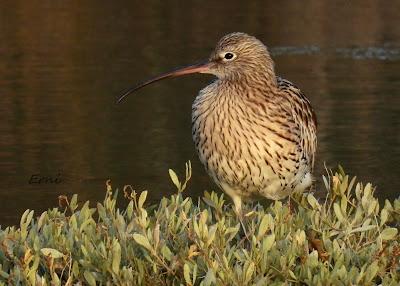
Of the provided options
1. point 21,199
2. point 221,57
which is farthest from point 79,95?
point 221,57

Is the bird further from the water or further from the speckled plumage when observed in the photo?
the water

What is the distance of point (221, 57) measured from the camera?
8.77 metres

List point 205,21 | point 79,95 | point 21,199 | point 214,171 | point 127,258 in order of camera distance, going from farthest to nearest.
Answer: point 205,21 → point 79,95 → point 21,199 → point 214,171 → point 127,258

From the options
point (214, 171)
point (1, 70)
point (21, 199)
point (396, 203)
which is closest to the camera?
point (396, 203)

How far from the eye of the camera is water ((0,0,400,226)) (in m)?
12.2

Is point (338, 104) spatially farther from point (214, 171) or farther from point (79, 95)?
point (214, 171)

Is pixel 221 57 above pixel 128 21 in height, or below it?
above

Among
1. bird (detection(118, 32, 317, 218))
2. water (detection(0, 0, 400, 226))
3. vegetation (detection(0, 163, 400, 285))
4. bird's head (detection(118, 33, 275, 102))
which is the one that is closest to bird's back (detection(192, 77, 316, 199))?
bird (detection(118, 32, 317, 218))

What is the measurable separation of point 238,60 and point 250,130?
0.69 metres

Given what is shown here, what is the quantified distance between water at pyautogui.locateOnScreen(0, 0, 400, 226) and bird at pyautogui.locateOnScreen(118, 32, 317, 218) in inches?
97.7

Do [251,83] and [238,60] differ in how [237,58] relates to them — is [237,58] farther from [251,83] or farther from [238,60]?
[251,83]

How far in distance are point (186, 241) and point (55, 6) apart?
21.8 meters

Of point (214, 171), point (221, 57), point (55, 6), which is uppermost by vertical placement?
point (221, 57)

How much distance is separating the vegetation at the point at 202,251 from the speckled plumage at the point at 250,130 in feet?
5.53
